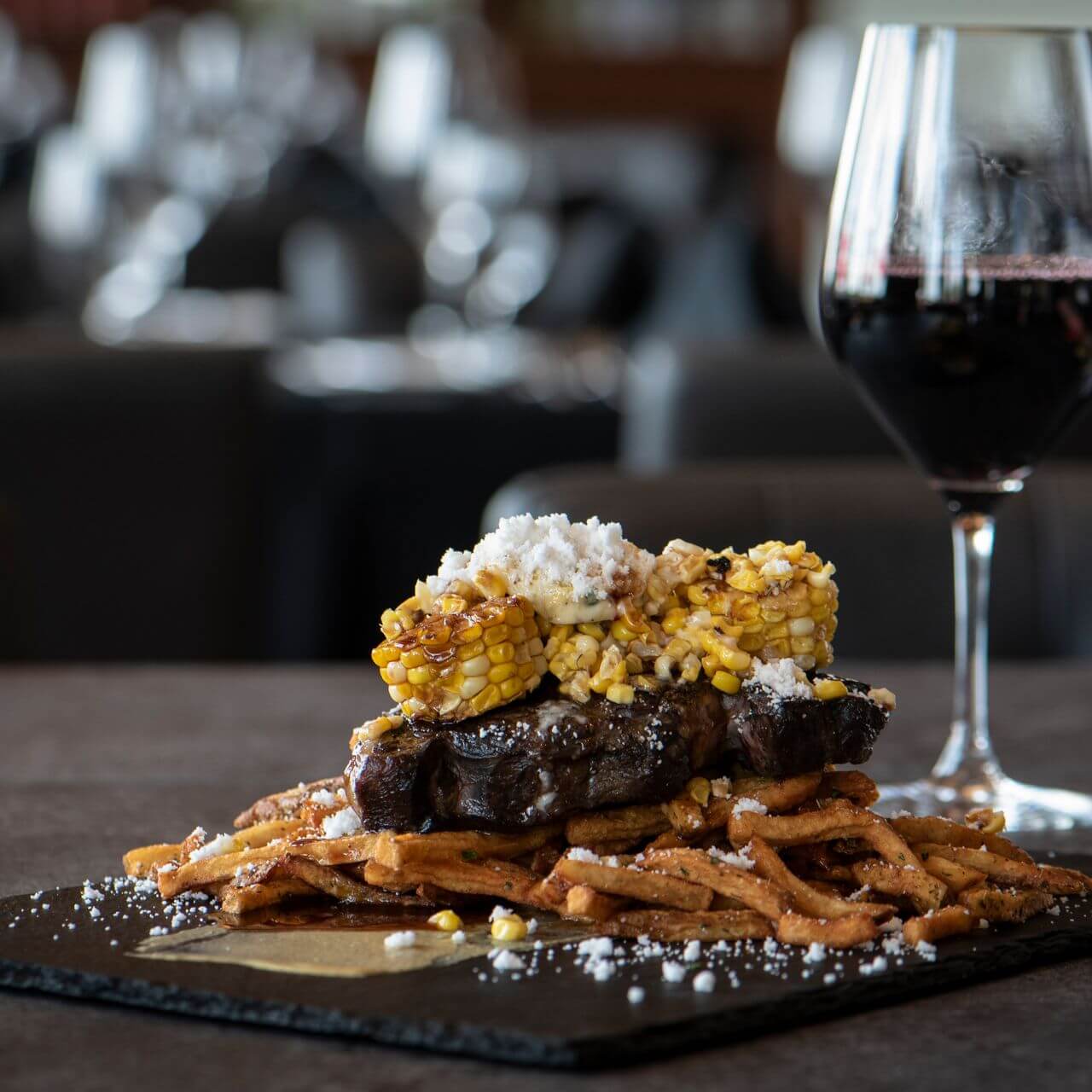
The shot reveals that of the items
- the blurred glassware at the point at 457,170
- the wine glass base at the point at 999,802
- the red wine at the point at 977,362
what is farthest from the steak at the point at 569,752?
the blurred glassware at the point at 457,170

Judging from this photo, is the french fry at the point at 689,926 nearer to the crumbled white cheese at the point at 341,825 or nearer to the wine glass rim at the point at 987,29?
the crumbled white cheese at the point at 341,825

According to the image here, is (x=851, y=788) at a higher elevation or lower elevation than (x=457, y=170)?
lower

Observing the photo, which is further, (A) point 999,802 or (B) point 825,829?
(A) point 999,802

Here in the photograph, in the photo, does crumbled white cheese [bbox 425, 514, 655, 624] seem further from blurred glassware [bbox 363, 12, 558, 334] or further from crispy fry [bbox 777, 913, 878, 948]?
blurred glassware [bbox 363, 12, 558, 334]

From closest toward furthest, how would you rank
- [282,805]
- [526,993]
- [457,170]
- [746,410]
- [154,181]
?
[526,993]
[282,805]
[746,410]
[457,170]
[154,181]

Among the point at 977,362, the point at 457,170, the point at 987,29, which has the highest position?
the point at 457,170

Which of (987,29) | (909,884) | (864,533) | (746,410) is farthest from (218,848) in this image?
(746,410)

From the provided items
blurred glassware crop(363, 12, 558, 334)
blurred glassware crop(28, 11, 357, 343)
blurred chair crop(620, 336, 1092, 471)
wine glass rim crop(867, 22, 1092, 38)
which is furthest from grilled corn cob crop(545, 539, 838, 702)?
blurred glassware crop(28, 11, 357, 343)

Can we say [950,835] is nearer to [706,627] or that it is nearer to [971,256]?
[706,627]

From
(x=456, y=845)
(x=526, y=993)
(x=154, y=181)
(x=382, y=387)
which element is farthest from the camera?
(x=154, y=181)
